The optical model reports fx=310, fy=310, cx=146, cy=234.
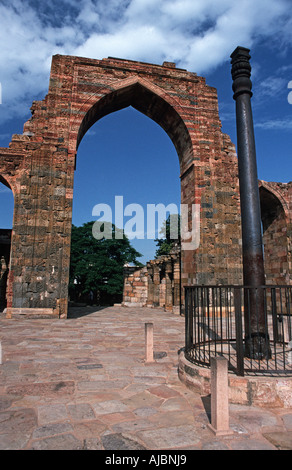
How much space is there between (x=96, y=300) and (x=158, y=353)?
18.8 meters

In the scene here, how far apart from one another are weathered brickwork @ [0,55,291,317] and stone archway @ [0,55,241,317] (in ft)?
0.10

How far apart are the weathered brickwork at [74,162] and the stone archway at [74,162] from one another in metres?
0.03

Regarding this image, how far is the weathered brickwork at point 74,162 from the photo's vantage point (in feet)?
32.8

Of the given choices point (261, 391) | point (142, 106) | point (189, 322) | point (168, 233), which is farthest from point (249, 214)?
point (168, 233)

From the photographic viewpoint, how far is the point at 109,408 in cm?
300

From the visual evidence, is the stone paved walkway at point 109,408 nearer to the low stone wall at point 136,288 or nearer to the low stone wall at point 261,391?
the low stone wall at point 261,391

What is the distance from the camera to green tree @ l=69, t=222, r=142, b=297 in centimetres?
2278

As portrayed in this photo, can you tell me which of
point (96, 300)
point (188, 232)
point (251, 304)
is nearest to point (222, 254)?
point (188, 232)

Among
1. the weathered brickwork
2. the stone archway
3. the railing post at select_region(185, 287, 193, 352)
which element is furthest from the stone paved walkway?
the weathered brickwork

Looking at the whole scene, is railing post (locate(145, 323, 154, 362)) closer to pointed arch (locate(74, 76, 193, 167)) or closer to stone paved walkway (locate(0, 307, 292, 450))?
stone paved walkway (locate(0, 307, 292, 450))

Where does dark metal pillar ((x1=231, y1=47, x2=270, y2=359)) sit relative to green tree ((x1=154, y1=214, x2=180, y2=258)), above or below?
below

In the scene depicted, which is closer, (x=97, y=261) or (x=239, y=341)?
(x=239, y=341)

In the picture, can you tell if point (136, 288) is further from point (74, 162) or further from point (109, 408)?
point (109, 408)

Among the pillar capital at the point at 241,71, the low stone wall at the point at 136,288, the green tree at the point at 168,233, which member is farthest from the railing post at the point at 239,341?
the green tree at the point at 168,233
